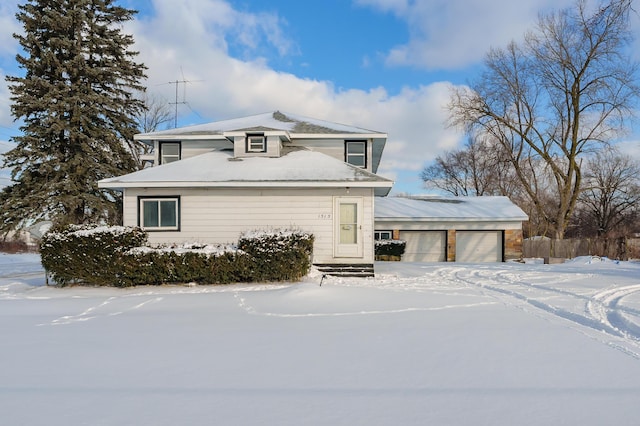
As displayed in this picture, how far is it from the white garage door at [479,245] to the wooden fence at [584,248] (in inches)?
139

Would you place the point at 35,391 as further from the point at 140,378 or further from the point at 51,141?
the point at 51,141

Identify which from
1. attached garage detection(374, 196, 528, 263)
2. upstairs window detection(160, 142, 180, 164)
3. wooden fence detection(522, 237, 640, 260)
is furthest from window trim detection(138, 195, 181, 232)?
wooden fence detection(522, 237, 640, 260)

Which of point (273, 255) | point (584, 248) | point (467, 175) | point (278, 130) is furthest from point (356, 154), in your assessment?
point (467, 175)

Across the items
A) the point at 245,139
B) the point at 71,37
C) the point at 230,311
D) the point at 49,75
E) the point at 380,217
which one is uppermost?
the point at 71,37

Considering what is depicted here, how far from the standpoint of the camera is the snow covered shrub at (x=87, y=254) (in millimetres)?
10969

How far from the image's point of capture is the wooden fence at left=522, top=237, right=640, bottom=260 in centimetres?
2492

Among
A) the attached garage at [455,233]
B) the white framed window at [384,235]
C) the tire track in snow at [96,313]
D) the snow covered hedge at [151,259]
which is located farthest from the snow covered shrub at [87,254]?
the white framed window at [384,235]

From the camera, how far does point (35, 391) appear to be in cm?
387

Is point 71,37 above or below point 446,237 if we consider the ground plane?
above

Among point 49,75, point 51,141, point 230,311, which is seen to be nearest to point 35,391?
point 230,311

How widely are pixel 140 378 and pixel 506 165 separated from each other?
36289 mm

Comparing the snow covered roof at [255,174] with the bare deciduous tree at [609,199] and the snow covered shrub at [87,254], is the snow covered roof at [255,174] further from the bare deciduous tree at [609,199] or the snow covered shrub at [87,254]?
the bare deciduous tree at [609,199]

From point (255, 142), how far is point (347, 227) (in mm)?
5005

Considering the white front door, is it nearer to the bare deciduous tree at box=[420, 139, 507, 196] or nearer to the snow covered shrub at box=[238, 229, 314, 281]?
the snow covered shrub at box=[238, 229, 314, 281]
